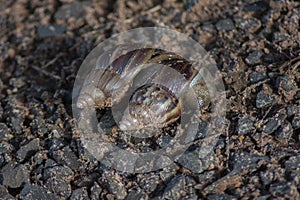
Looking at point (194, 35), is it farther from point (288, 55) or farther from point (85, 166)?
point (85, 166)

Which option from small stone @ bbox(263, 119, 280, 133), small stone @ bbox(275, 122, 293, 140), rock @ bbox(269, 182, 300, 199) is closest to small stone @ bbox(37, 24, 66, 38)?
small stone @ bbox(263, 119, 280, 133)

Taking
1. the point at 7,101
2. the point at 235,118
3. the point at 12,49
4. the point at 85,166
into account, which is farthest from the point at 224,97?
the point at 12,49

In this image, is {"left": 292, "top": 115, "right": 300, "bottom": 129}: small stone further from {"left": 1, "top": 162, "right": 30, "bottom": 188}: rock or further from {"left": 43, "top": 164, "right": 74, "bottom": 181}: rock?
{"left": 1, "top": 162, "right": 30, "bottom": 188}: rock

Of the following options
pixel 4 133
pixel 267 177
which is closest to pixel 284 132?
pixel 267 177

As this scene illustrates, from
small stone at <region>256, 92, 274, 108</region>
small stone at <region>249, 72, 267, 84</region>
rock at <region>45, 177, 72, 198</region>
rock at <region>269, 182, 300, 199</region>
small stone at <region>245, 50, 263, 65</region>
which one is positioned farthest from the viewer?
small stone at <region>245, 50, 263, 65</region>

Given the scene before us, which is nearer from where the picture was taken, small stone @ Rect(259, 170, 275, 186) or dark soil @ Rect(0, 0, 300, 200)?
small stone @ Rect(259, 170, 275, 186)

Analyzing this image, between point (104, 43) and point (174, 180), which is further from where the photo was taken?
point (104, 43)
